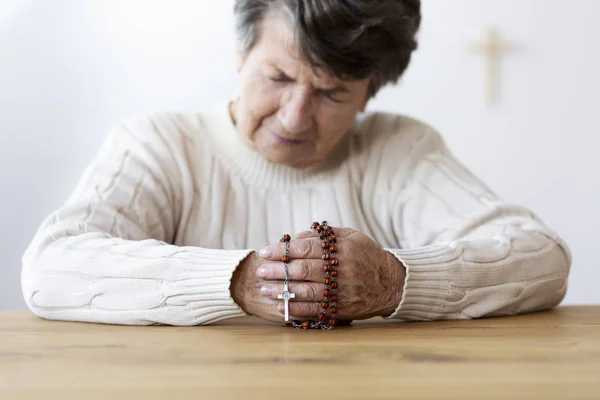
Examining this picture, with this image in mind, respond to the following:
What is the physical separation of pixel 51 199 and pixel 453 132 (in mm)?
1810

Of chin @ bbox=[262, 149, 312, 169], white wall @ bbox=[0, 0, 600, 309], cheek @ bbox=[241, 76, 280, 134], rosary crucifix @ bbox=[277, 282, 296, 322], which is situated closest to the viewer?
rosary crucifix @ bbox=[277, 282, 296, 322]

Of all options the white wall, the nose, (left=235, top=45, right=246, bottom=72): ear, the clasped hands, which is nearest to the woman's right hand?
the clasped hands

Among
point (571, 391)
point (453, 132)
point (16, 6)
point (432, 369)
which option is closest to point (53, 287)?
point (432, 369)

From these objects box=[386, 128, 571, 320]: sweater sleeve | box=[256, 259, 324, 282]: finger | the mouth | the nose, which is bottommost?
box=[386, 128, 571, 320]: sweater sleeve

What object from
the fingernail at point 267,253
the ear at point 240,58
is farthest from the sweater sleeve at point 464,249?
the ear at point 240,58

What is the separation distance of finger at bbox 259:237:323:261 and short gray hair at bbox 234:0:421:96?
0.51 metres

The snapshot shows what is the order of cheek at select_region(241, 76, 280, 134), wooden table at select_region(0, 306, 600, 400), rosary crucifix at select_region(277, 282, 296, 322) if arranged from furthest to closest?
cheek at select_region(241, 76, 280, 134) < rosary crucifix at select_region(277, 282, 296, 322) < wooden table at select_region(0, 306, 600, 400)

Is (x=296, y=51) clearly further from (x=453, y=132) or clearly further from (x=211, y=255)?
(x=453, y=132)

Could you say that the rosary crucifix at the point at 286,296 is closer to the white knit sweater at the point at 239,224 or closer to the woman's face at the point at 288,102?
the white knit sweater at the point at 239,224

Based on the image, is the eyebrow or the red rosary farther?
the eyebrow

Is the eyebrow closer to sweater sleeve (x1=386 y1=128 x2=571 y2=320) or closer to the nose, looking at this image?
the nose

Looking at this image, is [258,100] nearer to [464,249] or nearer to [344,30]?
[344,30]

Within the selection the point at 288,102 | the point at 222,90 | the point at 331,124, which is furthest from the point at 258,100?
the point at 222,90

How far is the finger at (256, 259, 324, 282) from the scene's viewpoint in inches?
53.4
